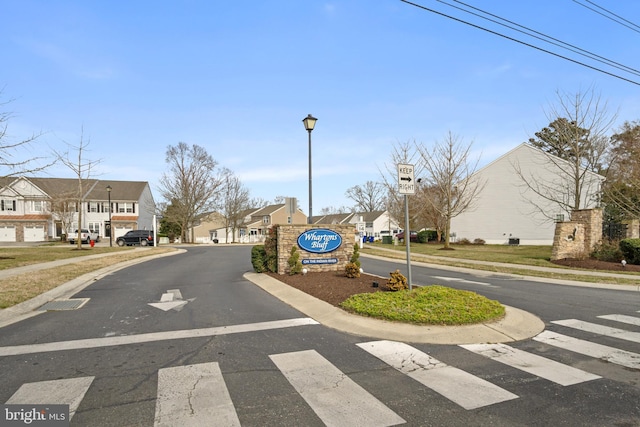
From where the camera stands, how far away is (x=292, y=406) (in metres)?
3.82

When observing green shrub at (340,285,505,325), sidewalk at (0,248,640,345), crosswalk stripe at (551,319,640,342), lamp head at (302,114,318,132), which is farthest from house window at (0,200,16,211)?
crosswalk stripe at (551,319,640,342)

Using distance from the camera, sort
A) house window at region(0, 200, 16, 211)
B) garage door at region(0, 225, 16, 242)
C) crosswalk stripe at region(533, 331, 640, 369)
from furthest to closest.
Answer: house window at region(0, 200, 16, 211)
garage door at region(0, 225, 16, 242)
crosswalk stripe at region(533, 331, 640, 369)

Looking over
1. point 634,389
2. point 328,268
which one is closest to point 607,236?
point 328,268

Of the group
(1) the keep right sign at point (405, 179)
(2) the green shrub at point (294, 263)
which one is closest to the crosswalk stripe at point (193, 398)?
(1) the keep right sign at point (405, 179)

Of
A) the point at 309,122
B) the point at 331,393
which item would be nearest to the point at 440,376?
A: the point at 331,393

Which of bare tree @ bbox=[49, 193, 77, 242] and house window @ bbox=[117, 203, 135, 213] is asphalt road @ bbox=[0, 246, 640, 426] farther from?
house window @ bbox=[117, 203, 135, 213]

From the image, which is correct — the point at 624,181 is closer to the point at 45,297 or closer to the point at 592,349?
the point at 592,349

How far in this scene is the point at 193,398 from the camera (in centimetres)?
398

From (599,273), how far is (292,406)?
16.1m

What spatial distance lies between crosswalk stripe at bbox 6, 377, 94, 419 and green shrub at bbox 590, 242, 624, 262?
21.5 metres

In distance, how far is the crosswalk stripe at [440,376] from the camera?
4.03 metres

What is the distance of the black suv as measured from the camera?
132 ft

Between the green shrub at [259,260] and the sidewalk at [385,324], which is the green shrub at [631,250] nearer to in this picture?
the sidewalk at [385,324]

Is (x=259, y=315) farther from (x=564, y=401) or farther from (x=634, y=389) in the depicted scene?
(x=634, y=389)
